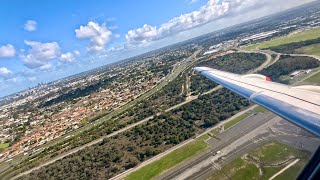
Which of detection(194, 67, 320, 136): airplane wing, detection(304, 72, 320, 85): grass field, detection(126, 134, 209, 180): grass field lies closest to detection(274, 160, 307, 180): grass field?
detection(126, 134, 209, 180): grass field

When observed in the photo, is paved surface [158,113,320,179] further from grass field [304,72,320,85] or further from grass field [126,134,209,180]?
grass field [304,72,320,85]

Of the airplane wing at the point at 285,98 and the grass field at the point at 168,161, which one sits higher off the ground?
the airplane wing at the point at 285,98

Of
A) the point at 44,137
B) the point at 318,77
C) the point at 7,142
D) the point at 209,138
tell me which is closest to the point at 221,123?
the point at 209,138

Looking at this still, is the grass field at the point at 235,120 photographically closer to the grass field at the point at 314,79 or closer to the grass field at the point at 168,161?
the grass field at the point at 168,161

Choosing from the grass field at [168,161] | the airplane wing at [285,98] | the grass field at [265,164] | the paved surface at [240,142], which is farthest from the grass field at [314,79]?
the airplane wing at [285,98]

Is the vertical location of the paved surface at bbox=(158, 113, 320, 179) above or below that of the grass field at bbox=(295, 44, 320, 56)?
above

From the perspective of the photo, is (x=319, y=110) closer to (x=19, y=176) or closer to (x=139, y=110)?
(x=19, y=176)

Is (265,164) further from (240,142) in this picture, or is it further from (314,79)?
(314,79)
